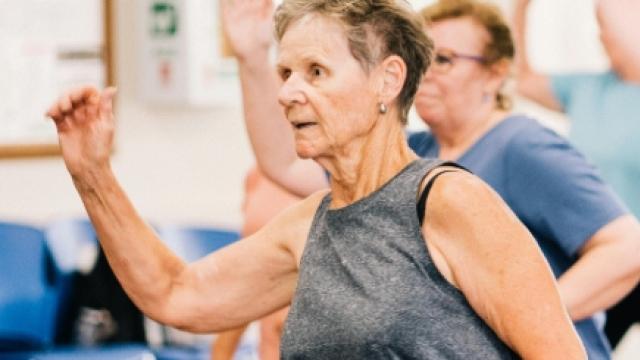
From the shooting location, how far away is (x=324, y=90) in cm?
185

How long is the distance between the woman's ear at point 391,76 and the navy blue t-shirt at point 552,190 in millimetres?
703

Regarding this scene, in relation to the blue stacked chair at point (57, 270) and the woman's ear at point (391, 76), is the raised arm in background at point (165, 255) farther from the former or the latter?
the blue stacked chair at point (57, 270)

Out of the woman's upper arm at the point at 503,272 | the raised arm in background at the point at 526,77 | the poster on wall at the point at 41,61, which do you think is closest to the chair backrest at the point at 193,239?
the poster on wall at the point at 41,61

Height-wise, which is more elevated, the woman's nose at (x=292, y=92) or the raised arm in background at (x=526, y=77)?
the woman's nose at (x=292, y=92)

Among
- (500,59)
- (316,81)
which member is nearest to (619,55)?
(500,59)

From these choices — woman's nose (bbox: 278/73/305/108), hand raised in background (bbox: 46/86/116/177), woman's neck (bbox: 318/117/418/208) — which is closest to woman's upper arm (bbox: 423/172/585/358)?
woman's neck (bbox: 318/117/418/208)

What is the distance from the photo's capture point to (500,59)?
110 inches

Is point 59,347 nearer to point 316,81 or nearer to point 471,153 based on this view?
point 471,153

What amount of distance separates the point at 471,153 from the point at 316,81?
856 mm

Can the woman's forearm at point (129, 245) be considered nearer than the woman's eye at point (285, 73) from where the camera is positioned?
No

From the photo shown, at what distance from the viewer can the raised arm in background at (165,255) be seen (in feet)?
6.65

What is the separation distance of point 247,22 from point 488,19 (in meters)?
0.67

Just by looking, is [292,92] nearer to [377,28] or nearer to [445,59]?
[377,28]

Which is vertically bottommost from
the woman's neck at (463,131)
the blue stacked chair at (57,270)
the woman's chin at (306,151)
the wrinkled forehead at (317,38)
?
the blue stacked chair at (57,270)
